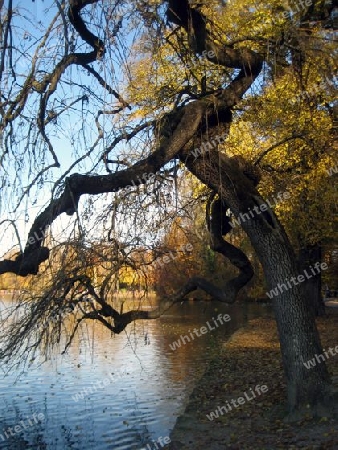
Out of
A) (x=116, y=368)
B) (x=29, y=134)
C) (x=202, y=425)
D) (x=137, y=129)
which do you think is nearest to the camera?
(x=29, y=134)

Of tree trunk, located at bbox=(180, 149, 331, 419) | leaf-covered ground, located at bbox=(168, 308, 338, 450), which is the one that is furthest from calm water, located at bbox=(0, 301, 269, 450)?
tree trunk, located at bbox=(180, 149, 331, 419)

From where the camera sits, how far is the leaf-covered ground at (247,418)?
6.49 meters

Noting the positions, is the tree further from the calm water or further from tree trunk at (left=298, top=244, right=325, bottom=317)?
tree trunk at (left=298, top=244, right=325, bottom=317)

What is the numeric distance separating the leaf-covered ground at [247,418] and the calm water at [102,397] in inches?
24.2

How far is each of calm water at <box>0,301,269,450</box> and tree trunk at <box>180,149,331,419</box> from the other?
1892mm

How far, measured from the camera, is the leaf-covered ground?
6.49 m

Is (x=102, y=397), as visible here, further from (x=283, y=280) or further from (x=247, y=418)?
(x=283, y=280)

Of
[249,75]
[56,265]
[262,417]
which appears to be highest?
[249,75]

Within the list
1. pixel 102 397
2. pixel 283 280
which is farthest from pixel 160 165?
pixel 102 397

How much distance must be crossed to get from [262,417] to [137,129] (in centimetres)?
438

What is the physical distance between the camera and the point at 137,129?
6.19 metres

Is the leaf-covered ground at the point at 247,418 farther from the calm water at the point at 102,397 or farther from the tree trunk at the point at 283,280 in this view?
the calm water at the point at 102,397

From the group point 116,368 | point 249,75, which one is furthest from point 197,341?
point 249,75

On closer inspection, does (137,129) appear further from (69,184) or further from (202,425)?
(202,425)
